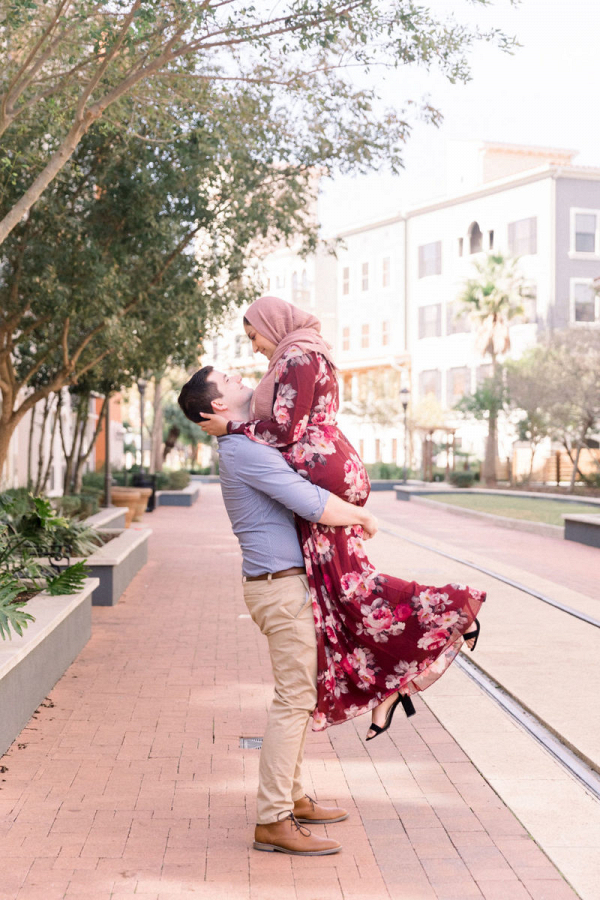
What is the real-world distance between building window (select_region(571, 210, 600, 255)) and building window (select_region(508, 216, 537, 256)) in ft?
5.77

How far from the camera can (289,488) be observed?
154 inches

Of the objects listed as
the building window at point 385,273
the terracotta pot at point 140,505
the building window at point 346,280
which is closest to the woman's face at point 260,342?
the terracotta pot at point 140,505

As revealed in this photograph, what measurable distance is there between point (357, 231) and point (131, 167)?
49.2 m

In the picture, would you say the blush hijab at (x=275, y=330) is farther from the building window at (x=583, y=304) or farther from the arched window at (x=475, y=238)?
the arched window at (x=475, y=238)

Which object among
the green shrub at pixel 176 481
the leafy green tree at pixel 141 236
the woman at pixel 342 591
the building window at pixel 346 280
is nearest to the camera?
the woman at pixel 342 591

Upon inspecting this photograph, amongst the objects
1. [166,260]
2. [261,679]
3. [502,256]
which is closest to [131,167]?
[166,260]

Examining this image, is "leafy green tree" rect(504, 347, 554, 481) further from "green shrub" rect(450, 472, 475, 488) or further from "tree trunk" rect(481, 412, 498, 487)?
"green shrub" rect(450, 472, 475, 488)

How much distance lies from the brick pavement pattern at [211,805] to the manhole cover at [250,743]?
74mm

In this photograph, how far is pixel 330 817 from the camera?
4.40 m

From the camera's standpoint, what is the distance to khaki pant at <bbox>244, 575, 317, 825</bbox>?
4.01 m

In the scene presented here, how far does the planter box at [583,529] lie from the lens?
18.2 metres

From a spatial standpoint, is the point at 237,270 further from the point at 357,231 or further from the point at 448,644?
the point at 357,231

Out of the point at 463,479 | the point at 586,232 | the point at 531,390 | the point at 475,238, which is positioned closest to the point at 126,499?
the point at 531,390

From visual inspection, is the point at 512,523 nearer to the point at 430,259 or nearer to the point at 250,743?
the point at 250,743
